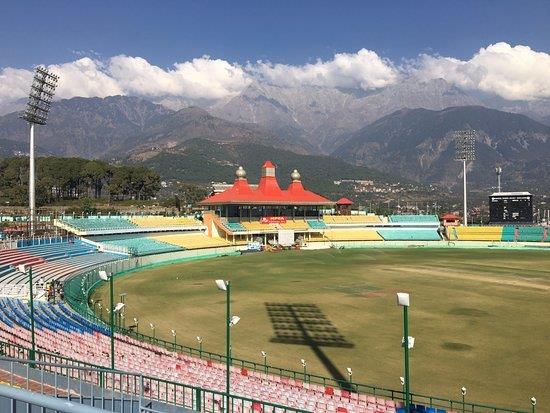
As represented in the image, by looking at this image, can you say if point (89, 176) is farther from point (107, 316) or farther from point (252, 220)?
point (107, 316)

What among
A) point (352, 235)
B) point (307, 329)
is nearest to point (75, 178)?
point (352, 235)

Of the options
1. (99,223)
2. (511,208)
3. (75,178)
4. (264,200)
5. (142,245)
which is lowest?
(142,245)

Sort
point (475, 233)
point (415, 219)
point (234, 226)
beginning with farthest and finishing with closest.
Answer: point (415, 219) < point (475, 233) < point (234, 226)

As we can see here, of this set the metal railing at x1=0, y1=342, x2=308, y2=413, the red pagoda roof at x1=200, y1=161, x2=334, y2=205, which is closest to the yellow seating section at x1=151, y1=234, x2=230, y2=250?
the red pagoda roof at x1=200, y1=161, x2=334, y2=205

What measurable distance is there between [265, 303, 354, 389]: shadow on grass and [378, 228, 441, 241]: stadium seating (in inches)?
2942

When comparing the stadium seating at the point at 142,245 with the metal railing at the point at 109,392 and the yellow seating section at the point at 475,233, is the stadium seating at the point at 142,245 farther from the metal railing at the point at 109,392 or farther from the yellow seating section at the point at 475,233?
the yellow seating section at the point at 475,233

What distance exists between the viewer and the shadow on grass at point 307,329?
102ft

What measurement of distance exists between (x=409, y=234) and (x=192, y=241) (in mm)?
51536

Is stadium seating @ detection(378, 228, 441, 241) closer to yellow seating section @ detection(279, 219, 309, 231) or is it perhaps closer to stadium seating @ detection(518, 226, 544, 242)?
stadium seating @ detection(518, 226, 544, 242)

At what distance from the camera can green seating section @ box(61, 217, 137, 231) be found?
84125 mm

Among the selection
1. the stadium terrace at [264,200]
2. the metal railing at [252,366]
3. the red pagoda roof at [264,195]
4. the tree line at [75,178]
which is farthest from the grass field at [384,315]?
the tree line at [75,178]

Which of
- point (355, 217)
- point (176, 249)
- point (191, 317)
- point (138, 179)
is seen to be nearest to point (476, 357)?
point (191, 317)

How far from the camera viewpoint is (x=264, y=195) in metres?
113

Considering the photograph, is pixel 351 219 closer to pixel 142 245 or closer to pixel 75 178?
pixel 142 245
